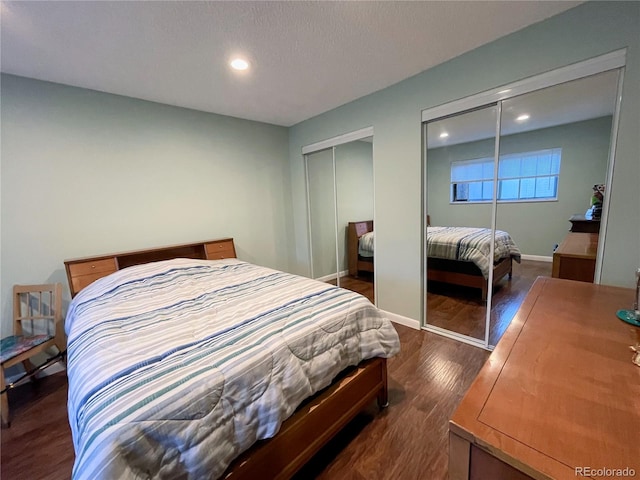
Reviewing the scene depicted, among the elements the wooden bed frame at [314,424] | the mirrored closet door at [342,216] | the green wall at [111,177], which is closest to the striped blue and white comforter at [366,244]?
the mirrored closet door at [342,216]

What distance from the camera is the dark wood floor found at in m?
1.34

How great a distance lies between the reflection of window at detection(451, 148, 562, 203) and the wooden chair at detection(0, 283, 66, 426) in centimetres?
372

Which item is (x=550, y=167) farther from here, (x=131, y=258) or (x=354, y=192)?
(x=131, y=258)

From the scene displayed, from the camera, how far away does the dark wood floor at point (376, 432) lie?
4.40 feet

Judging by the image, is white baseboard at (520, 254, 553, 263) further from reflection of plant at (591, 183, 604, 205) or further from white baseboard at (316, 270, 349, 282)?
white baseboard at (316, 270, 349, 282)

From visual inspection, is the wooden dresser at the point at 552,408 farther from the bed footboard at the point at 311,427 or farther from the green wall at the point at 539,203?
the green wall at the point at 539,203

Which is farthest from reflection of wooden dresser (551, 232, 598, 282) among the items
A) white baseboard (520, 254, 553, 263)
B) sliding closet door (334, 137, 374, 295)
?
sliding closet door (334, 137, 374, 295)

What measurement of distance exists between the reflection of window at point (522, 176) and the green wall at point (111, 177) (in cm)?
266

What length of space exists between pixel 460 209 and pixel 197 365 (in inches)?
101

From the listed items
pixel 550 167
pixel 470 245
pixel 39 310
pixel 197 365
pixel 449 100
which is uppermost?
pixel 449 100

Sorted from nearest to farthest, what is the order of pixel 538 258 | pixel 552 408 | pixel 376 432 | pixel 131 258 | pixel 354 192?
pixel 552 408, pixel 376 432, pixel 538 258, pixel 131 258, pixel 354 192

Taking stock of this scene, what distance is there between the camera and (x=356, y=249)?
3.97 meters

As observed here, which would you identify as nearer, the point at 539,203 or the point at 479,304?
the point at 539,203

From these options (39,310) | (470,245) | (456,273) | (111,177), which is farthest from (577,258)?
(39,310)
